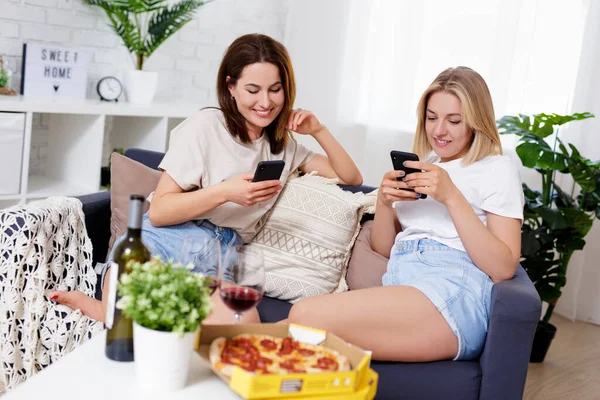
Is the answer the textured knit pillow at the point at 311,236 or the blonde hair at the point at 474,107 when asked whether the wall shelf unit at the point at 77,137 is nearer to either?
the textured knit pillow at the point at 311,236

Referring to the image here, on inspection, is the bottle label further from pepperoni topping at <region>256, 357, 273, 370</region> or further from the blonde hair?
the blonde hair

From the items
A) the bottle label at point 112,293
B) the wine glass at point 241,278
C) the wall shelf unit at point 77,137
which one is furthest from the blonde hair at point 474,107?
the wall shelf unit at point 77,137

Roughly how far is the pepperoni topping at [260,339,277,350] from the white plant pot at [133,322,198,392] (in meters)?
0.15

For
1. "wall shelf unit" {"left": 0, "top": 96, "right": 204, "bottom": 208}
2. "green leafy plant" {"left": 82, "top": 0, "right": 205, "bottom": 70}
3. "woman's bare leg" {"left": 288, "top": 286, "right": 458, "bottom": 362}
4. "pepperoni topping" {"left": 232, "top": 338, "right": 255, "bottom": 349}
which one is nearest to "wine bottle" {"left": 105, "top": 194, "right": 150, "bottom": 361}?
"pepperoni topping" {"left": 232, "top": 338, "right": 255, "bottom": 349}

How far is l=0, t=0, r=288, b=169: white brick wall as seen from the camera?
3473mm

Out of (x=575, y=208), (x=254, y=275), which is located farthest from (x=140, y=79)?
(x=254, y=275)

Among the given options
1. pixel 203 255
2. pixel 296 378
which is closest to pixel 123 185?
pixel 203 255

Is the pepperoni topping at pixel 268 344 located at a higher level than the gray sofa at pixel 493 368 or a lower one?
higher

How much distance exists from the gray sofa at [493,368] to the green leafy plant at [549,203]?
1253 mm

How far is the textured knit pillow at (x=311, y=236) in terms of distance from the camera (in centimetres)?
239

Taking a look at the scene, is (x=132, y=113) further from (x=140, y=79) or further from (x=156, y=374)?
(x=156, y=374)

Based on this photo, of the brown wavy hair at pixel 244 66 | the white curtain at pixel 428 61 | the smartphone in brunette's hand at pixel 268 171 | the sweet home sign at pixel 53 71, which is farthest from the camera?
the white curtain at pixel 428 61

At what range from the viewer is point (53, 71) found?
3.47 metres

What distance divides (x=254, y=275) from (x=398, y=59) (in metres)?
3.02
